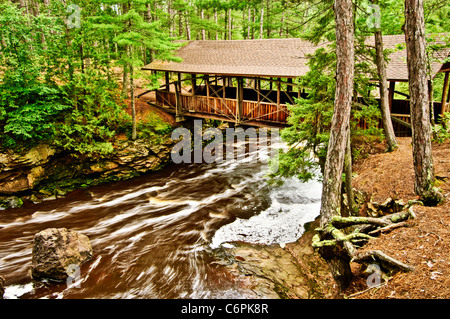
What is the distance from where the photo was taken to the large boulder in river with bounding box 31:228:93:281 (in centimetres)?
717

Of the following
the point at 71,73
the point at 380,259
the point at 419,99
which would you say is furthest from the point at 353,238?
the point at 71,73

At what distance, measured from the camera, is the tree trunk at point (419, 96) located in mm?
5938

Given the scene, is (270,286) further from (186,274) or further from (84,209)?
(84,209)

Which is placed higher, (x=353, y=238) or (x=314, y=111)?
(x=314, y=111)

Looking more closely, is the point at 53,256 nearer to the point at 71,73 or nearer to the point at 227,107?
the point at 71,73

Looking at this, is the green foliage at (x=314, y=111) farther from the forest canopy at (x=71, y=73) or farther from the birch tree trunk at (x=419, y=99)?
the birch tree trunk at (x=419, y=99)

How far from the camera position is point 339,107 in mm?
6352

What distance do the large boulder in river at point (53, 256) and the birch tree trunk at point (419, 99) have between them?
29.3ft

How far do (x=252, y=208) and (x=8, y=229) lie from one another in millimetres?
9015

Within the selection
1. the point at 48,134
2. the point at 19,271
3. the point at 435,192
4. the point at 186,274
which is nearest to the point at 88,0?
the point at 48,134

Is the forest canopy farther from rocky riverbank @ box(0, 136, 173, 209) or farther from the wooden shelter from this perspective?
the wooden shelter

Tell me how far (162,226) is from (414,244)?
7.86 m
